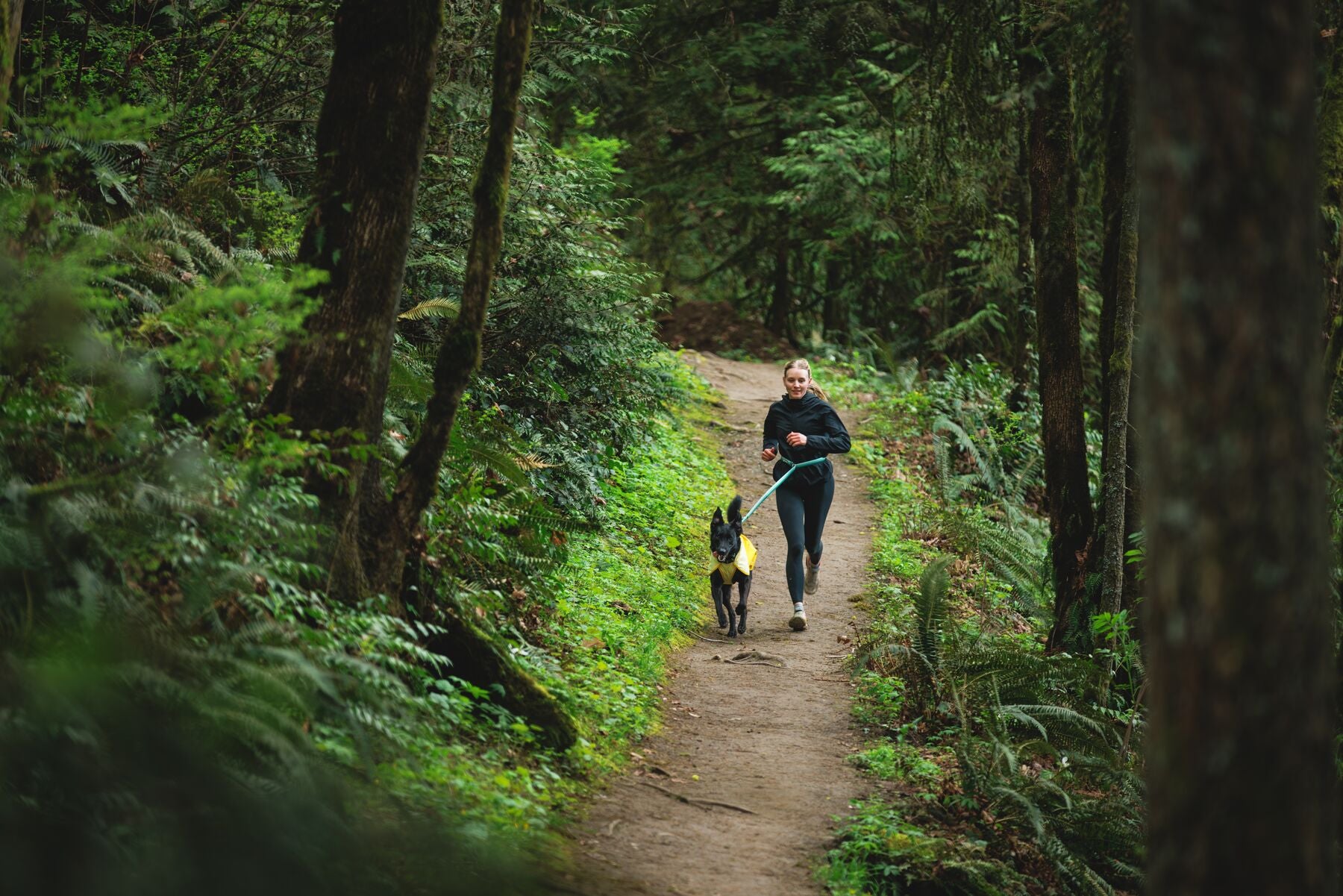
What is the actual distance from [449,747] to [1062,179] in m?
7.52

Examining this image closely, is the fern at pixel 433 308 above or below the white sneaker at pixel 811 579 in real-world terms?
above

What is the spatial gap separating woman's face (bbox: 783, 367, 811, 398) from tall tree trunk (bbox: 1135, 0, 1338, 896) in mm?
7831

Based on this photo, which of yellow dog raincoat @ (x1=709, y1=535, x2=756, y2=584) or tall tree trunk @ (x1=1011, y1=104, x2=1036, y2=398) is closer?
yellow dog raincoat @ (x1=709, y1=535, x2=756, y2=584)

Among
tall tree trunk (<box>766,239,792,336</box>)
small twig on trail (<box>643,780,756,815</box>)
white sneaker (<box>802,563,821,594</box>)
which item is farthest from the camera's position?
tall tree trunk (<box>766,239,792,336</box>)

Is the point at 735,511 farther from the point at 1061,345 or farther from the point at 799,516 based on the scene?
the point at 1061,345

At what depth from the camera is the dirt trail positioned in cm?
561

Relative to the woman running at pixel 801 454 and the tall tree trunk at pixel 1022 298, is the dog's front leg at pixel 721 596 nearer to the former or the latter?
the woman running at pixel 801 454

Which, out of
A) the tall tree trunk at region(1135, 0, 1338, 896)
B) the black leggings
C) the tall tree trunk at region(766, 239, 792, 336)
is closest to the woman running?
the black leggings

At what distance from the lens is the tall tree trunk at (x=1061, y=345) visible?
32.4 ft

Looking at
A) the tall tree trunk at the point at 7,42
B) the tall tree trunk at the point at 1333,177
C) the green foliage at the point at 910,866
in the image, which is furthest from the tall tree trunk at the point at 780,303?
the tall tree trunk at the point at 7,42

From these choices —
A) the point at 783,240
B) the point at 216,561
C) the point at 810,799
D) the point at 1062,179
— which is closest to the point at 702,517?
the point at 1062,179

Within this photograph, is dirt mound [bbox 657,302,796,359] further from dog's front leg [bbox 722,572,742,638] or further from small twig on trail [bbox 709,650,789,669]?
small twig on trail [bbox 709,650,789,669]

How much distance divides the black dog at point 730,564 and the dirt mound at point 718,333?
16095mm

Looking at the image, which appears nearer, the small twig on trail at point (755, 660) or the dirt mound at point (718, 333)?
the small twig on trail at point (755, 660)
